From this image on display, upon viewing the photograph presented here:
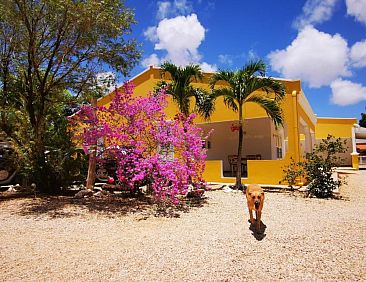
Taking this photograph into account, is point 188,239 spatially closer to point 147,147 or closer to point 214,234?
point 214,234

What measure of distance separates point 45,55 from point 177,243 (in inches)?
289

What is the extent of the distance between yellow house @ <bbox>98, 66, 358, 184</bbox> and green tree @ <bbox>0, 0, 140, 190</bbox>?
1.78 meters

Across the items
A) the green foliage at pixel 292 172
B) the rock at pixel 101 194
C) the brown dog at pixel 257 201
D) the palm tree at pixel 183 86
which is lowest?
the rock at pixel 101 194

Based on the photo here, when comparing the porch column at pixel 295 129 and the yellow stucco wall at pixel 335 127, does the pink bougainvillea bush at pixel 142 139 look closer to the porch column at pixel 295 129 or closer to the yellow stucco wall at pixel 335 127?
the porch column at pixel 295 129

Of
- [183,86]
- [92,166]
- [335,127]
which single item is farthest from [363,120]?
[92,166]

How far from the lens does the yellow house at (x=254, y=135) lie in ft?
40.8

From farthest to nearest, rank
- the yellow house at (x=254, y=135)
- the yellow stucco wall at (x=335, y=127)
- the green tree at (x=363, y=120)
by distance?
the green tree at (x=363, y=120), the yellow stucco wall at (x=335, y=127), the yellow house at (x=254, y=135)

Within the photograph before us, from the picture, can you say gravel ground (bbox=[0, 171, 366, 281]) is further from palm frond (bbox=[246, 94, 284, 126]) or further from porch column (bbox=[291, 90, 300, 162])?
porch column (bbox=[291, 90, 300, 162])

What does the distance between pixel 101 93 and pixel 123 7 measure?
2763 mm

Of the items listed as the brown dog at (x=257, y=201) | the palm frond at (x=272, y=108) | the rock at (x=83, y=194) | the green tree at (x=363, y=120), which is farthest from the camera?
the green tree at (x=363, y=120)

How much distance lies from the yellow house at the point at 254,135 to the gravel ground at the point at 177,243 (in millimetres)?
4355

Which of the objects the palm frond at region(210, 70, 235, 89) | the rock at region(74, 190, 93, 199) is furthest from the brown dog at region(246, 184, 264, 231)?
the palm frond at region(210, 70, 235, 89)

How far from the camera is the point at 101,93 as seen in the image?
34.1 ft

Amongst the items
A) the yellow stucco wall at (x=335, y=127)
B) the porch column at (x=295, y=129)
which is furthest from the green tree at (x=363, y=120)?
the porch column at (x=295, y=129)
